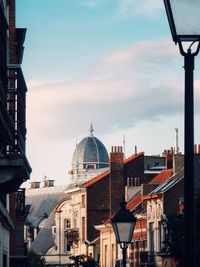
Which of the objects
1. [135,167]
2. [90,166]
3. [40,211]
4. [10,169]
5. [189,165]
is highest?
[90,166]

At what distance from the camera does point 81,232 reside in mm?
117438

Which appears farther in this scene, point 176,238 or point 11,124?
point 176,238

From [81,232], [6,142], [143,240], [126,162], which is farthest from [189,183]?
[81,232]

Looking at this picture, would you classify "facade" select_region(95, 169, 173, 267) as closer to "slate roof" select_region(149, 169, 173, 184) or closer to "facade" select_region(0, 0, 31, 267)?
"slate roof" select_region(149, 169, 173, 184)

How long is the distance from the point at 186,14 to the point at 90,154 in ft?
506

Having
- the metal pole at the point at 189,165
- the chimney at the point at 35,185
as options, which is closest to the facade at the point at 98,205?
the chimney at the point at 35,185

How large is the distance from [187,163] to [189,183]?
201 millimetres

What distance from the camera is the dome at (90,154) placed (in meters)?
165

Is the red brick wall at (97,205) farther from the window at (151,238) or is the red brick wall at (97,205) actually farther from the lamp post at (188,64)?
the lamp post at (188,64)

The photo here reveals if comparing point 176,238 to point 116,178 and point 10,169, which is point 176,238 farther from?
point 10,169

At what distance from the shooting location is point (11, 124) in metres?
18.3

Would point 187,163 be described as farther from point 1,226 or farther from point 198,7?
point 1,226

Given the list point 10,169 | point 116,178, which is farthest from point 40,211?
point 10,169

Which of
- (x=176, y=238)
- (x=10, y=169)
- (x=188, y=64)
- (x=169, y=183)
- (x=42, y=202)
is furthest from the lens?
(x=42, y=202)
